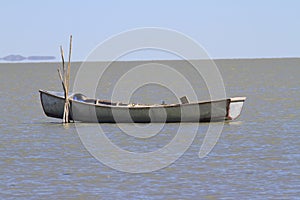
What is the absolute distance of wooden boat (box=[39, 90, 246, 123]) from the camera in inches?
1459

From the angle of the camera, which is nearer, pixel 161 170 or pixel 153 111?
pixel 161 170

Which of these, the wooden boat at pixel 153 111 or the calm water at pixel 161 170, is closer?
the calm water at pixel 161 170

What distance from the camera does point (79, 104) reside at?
38.7 meters

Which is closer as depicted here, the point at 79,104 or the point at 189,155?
the point at 189,155

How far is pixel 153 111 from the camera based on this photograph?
37406mm

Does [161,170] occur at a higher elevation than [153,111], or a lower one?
lower

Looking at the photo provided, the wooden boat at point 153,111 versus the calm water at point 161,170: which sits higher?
the wooden boat at point 153,111

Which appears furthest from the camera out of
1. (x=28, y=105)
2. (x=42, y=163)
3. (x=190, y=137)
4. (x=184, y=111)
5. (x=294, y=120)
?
(x=28, y=105)

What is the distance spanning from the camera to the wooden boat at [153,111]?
3706 cm

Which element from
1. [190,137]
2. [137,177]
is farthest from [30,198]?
[190,137]

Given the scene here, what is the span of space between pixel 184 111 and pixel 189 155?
8858 millimetres

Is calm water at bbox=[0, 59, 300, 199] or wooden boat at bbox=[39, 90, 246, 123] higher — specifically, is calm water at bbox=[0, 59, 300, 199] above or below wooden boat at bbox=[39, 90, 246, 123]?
below

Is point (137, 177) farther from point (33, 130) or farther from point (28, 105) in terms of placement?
point (28, 105)

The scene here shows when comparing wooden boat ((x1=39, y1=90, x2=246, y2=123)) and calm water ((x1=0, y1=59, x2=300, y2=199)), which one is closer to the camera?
calm water ((x1=0, y1=59, x2=300, y2=199))
